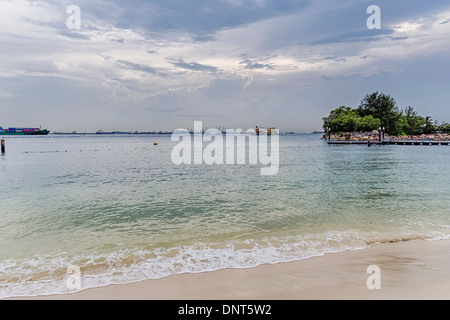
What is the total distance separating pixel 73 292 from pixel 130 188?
43.5 feet

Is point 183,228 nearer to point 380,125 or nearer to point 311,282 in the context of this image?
point 311,282

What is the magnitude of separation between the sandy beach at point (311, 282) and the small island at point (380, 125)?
121m

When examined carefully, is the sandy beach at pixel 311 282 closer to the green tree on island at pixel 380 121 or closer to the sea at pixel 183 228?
the sea at pixel 183 228

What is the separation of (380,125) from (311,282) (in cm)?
13951

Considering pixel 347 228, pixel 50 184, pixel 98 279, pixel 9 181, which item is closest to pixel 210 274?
pixel 98 279

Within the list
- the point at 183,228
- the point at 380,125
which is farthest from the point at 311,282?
the point at 380,125

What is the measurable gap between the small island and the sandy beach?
12094 centimetres

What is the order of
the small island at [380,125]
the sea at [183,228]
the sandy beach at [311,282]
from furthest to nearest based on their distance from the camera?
the small island at [380,125]
the sea at [183,228]
the sandy beach at [311,282]

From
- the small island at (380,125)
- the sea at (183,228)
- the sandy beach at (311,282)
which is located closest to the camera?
the sandy beach at (311,282)

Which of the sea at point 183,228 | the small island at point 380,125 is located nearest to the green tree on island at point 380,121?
the small island at point 380,125

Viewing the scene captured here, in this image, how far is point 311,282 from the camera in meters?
5.35

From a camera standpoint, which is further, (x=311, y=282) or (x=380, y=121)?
(x=380, y=121)

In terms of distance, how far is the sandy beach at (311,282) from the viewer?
4891mm
